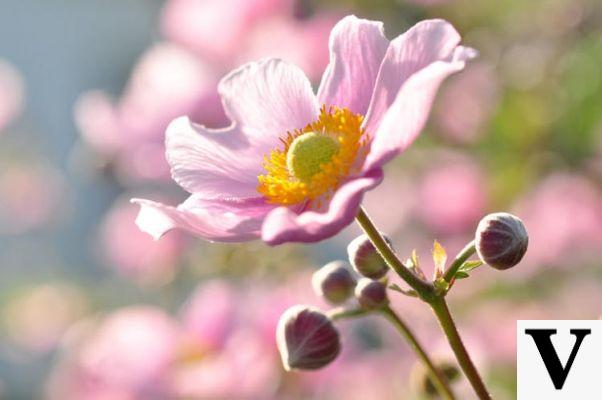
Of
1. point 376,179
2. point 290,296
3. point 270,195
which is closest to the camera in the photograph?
point 376,179

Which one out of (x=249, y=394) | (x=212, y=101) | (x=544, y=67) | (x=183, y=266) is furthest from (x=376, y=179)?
(x=183, y=266)

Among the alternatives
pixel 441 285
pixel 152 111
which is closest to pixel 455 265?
pixel 441 285

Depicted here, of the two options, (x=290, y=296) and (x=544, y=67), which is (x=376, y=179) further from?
(x=544, y=67)

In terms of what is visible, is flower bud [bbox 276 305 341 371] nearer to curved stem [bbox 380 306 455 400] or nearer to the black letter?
curved stem [bbox 380 306 455 400]

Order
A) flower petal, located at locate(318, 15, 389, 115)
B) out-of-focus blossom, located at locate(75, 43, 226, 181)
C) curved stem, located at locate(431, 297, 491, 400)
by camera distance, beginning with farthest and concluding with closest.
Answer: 1. out-of-focus blossom, located at locate(75, 43, 226, 181)
2. flower petal, located at locate(318, 15, 389, 115)
3. curved stem, located at locate(431, 297, 491, 400)

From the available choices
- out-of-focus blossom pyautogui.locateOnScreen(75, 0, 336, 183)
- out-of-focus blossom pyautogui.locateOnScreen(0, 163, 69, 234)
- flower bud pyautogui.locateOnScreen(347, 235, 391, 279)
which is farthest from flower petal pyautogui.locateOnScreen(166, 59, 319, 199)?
out-of-focus blossom pyautogui.locateOnScreen(0, 163, 69, 234)

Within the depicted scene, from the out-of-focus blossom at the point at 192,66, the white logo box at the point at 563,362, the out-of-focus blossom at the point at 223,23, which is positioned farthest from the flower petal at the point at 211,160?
the out-of-focus blossom at the point at 223,23
